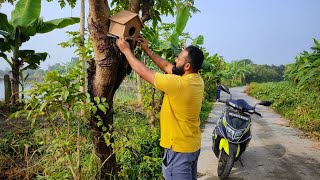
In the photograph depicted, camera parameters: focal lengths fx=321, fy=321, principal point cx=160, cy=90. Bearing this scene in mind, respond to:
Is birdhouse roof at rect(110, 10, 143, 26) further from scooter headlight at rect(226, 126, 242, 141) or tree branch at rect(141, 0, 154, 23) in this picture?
scooter headlight at rect(226, 126, 242, 141)

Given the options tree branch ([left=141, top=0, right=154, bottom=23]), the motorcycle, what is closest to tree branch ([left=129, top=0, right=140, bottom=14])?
tree branch ([left=141, top=0, right=154, bottom=23])

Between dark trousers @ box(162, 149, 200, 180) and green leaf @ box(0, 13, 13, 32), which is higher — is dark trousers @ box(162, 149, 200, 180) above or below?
below

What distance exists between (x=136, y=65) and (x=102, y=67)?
1.23 ft

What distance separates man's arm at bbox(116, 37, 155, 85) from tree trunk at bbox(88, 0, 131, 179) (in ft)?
0.53

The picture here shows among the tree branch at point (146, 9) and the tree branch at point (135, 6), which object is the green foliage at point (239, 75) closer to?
the tree branch at point (146, 9)

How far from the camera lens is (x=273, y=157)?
6.10 meters

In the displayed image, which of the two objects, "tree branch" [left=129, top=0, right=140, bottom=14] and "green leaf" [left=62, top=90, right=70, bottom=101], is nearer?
"green leaf" [left=62, top=90, right=70, bottom=101]

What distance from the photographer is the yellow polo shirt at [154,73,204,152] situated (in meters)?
2.60

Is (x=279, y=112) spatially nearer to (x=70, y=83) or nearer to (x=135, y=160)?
(x=135, y=160)

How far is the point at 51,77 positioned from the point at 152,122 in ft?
13.3

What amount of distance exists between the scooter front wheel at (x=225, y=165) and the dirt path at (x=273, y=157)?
9.6 inches

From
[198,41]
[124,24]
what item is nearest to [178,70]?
[124,24]

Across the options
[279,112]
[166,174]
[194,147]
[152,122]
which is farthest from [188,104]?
[279,112]

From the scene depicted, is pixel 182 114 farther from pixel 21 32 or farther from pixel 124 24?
pixel 21 32
